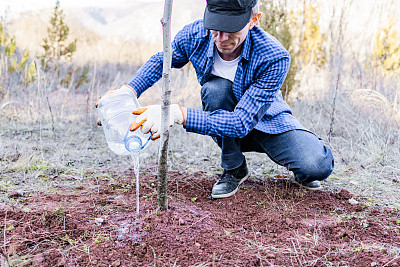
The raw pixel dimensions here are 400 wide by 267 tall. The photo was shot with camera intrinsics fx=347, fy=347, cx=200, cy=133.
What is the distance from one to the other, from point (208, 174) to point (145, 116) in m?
1.29

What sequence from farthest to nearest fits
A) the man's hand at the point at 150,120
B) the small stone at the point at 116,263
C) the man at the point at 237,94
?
the man at the point at 237,94 → the man's hand at the point at 150,120 → the small stone at the point at 116,263

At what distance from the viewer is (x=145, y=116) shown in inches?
68.0

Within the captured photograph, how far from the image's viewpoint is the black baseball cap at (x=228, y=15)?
1816 millimetres

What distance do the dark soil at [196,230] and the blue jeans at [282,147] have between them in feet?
0.60

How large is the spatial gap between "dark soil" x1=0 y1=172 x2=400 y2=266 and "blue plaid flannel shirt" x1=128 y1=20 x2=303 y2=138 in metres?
0.50

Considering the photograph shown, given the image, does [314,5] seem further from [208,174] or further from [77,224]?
[77,224]

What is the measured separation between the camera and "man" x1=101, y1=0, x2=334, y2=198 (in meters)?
1.86

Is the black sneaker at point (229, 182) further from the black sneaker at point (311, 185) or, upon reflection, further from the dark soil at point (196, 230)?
the black sneaker at point (311, 185)

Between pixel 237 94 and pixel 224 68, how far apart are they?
21 cm

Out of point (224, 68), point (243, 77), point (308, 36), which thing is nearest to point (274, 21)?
point (224, 68)

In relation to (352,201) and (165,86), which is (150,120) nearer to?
(165,86)

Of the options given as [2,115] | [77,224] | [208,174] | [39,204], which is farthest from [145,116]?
[2,115]

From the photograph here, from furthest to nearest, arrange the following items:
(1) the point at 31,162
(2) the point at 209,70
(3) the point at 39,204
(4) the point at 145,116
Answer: (1) the point at 31,162 < (2) the point at 209,70 < (3) the point at 39,204 < (4) the point at 145,116

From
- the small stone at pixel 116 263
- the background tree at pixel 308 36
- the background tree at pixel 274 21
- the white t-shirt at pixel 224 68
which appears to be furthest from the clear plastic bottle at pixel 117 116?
the background tree at pixel 308 36
